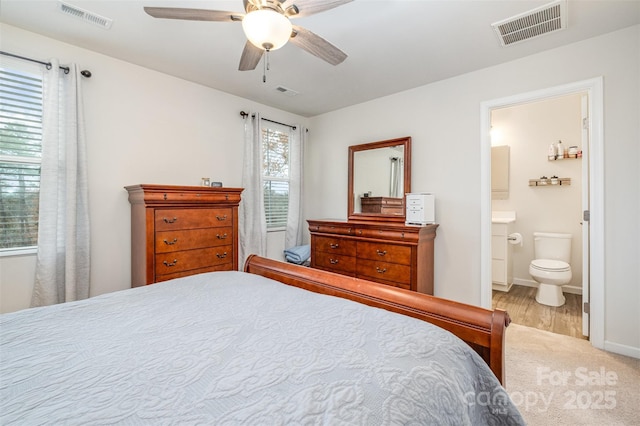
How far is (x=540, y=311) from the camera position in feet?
10.8

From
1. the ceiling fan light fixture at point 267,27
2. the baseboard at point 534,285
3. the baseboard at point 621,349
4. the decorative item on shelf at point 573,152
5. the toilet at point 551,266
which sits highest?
the ceiling fan light fixture at point 267,27

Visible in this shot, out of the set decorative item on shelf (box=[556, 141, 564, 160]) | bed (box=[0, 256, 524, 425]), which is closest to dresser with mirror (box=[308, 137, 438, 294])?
bed (box=[0, 256, 524, 425])

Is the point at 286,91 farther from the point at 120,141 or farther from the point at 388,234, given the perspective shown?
the point at 388,234

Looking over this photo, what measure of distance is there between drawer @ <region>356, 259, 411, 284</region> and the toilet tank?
241cm

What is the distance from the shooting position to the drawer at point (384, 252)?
2858 millimetres

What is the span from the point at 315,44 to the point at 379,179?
2129mm

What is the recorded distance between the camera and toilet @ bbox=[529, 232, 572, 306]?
337 centimetres

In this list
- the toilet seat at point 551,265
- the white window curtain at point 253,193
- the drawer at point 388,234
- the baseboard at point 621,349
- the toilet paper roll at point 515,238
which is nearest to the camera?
the baseboard at point 621,349

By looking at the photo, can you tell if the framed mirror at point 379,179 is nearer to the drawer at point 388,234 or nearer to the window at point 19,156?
the drawer at point 388,234

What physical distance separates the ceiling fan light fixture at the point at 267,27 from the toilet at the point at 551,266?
3804 mm

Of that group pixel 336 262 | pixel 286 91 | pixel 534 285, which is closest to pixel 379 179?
pixel 336 262

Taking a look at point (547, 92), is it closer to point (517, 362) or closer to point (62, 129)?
point (517, 362)

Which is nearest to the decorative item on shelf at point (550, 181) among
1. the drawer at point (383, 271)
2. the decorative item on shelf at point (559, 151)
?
the decorative item on shelf at point (559, 151)

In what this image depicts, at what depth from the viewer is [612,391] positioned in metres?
1.87
